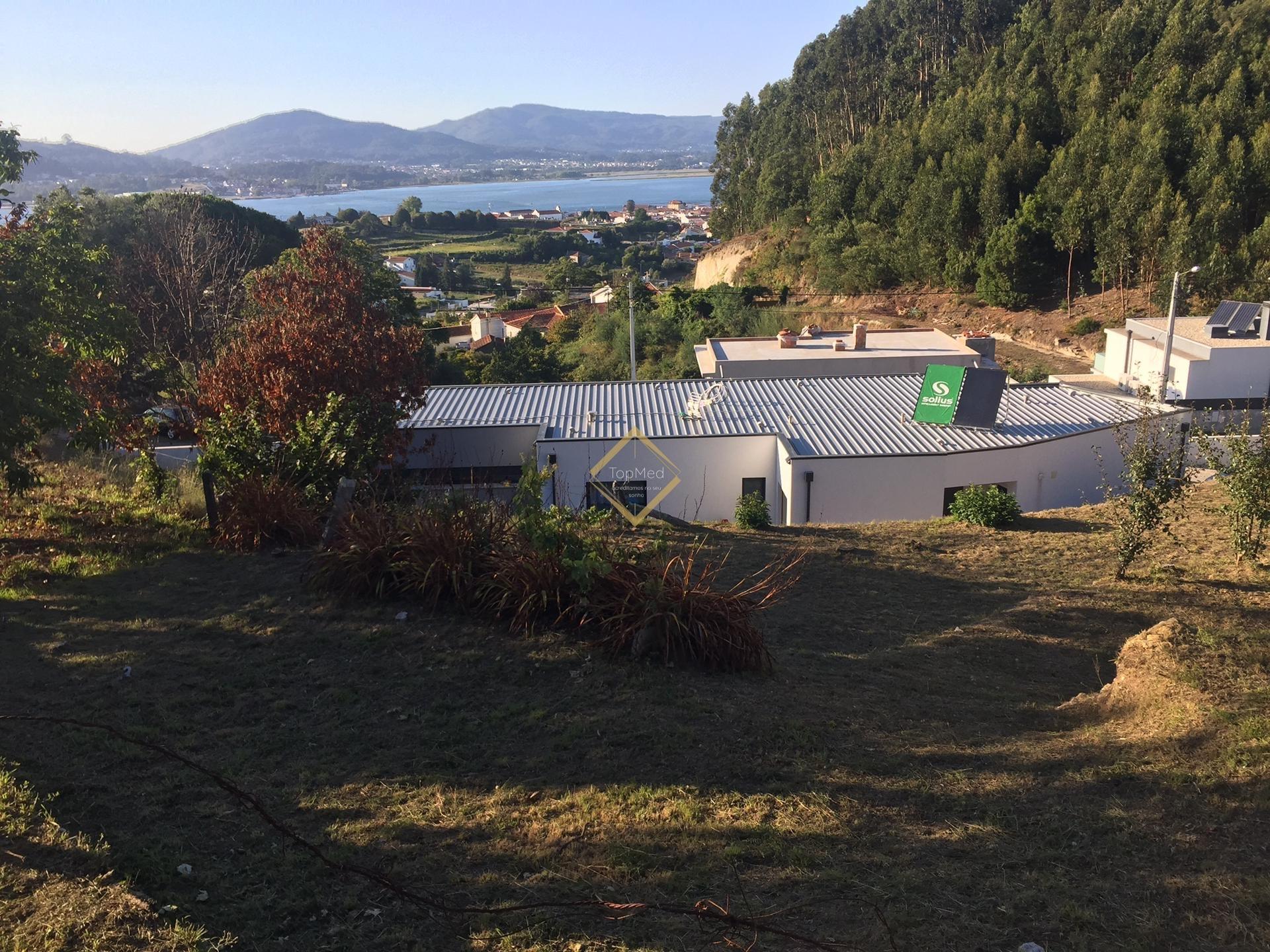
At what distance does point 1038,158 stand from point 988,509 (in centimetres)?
3915

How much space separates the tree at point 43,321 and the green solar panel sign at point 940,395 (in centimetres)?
1393

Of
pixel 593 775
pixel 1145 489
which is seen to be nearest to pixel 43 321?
pixel 593 775

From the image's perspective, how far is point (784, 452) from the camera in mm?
16469

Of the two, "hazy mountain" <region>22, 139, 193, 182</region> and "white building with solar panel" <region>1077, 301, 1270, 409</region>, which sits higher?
"hazy mountain" <region>22, 139, 193, 182</region>

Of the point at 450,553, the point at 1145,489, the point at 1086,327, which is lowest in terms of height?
the point at 450,553

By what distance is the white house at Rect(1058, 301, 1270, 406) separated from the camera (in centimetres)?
2295

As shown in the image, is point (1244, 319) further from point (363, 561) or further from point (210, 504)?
point (210, 504)

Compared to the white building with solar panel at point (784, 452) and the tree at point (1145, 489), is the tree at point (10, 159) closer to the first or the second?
the white building with solar panel at point (784, 452)

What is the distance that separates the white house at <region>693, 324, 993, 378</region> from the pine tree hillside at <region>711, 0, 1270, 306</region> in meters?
14.7

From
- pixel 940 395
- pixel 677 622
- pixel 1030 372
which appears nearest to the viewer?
pixel 677 622

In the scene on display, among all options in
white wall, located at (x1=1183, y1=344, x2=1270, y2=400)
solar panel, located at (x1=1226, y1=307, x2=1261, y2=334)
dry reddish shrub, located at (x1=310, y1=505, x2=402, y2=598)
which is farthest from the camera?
solar panel, located at (x1=1226, y1=307, x2=1261, y2=334)

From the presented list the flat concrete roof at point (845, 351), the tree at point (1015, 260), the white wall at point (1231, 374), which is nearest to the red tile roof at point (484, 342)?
Result: the flat concrete roof at point (845, 351)

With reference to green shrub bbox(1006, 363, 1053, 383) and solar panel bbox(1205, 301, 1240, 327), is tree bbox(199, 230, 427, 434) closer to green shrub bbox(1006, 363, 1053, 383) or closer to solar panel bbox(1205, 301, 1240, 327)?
solar panel bbox(1205, 301, 1240, 327)

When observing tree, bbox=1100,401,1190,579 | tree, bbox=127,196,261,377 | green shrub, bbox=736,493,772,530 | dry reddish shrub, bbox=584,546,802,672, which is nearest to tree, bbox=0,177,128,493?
dry reddish shrub, bbox=584,546,802,672
